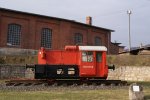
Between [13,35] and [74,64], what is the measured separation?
87.1ft

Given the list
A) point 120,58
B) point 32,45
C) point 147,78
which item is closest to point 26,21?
point 32,45

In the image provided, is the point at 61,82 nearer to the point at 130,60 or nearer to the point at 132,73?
the point at 132,73

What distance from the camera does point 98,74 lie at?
2486cm

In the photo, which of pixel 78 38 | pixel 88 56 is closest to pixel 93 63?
pixel 88 56

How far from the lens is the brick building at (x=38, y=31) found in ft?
159

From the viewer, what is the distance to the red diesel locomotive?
24.4m

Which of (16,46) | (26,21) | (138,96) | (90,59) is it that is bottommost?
(138,96)

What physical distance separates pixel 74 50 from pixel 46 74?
2.86m

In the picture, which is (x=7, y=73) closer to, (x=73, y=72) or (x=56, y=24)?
(x=73, y=72)

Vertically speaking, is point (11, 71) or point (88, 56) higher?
point (88, 56)

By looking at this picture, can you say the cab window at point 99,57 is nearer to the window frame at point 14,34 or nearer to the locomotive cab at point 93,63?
the locomotive cab at point 93,63

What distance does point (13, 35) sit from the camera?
4962 centimetres

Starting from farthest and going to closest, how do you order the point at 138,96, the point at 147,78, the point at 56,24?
the point at 56,24
the point at 147,78
the point at 138,96

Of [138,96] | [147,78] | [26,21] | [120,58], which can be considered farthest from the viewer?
[26,21]
